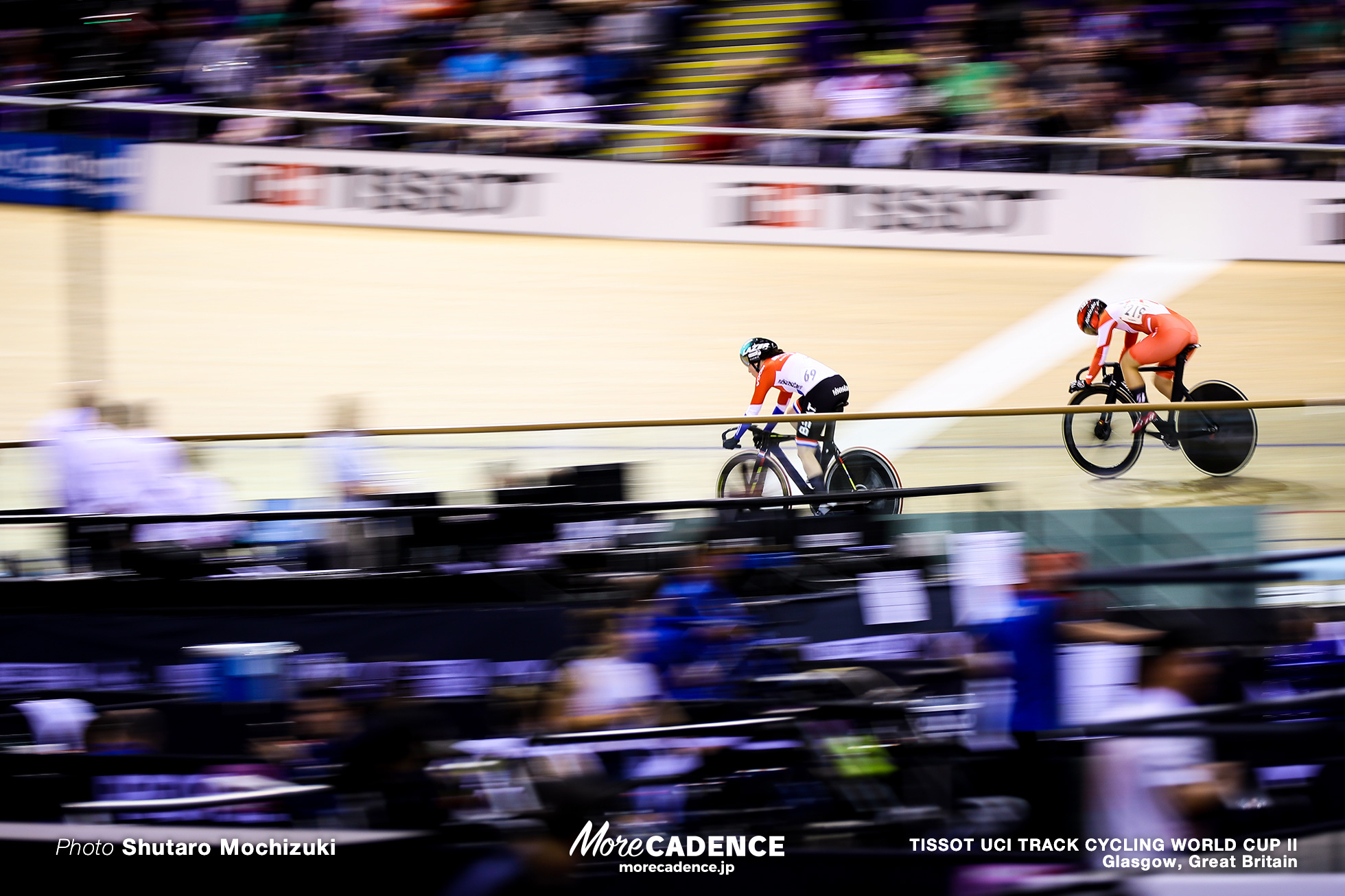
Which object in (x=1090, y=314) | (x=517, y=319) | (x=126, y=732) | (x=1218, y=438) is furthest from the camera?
(x=517, y=319)

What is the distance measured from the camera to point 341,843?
2715 millimetres

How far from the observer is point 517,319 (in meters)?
9.76

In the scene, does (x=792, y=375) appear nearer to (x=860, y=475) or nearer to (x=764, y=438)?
(x=764, y=438)

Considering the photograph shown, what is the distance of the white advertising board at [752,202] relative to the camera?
32.4 ft

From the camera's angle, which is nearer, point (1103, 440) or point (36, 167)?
point (1103, 440)

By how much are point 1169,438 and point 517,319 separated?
5.73 m

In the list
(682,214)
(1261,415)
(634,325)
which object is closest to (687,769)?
(1261,415)

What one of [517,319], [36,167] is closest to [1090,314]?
[517,319]

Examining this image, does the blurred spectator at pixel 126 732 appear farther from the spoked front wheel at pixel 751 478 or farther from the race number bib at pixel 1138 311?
the race number bib at pixel 1138 311

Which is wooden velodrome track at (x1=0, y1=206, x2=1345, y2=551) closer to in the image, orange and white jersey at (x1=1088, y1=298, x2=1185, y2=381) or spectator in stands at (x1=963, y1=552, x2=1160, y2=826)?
orange and white jersey at (x1=1088, y1=298, x2=1185, y2=381)

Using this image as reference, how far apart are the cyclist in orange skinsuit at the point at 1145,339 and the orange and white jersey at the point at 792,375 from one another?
1336mm

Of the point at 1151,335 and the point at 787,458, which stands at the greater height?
the point at 1151,335

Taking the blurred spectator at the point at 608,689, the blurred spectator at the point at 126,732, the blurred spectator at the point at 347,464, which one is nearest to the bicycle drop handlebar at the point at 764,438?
the blurred spectator at the point at 608,689

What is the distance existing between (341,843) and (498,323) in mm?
7262
